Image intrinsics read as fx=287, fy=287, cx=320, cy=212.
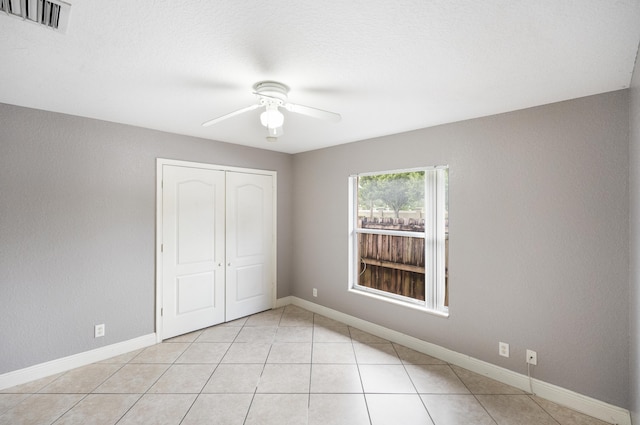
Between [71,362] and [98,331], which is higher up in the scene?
[98,331]

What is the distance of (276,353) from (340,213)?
1860 mm

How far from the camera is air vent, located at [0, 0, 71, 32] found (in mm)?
1214

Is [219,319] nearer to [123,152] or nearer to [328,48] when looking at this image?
[123,152]

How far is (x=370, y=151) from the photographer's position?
3541 mm

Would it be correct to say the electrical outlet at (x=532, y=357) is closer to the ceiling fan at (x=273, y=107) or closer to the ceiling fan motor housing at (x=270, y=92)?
the ceiling fan at (x=273, y=107)

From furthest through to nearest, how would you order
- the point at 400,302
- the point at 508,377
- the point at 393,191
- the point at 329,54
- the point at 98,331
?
the point at 393,191, the point at 400,302, the point at 98,331, the point at 508,377, the point at 329,54

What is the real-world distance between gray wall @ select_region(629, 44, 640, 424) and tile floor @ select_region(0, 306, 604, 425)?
0.54 m

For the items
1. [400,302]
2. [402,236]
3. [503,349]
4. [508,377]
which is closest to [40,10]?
[402,236]

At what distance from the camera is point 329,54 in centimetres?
160

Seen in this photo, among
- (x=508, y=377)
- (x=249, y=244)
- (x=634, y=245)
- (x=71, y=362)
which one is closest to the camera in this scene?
(x=634, y=245)

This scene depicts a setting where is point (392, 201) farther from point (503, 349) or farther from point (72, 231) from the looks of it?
point (72, 231)

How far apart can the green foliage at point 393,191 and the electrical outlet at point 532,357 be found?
1.60 m

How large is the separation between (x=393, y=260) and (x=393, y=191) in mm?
846

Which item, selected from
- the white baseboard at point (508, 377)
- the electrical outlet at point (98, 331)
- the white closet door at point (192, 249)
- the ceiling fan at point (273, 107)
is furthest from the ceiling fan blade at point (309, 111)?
the electrical outlet at point (98, 331)
